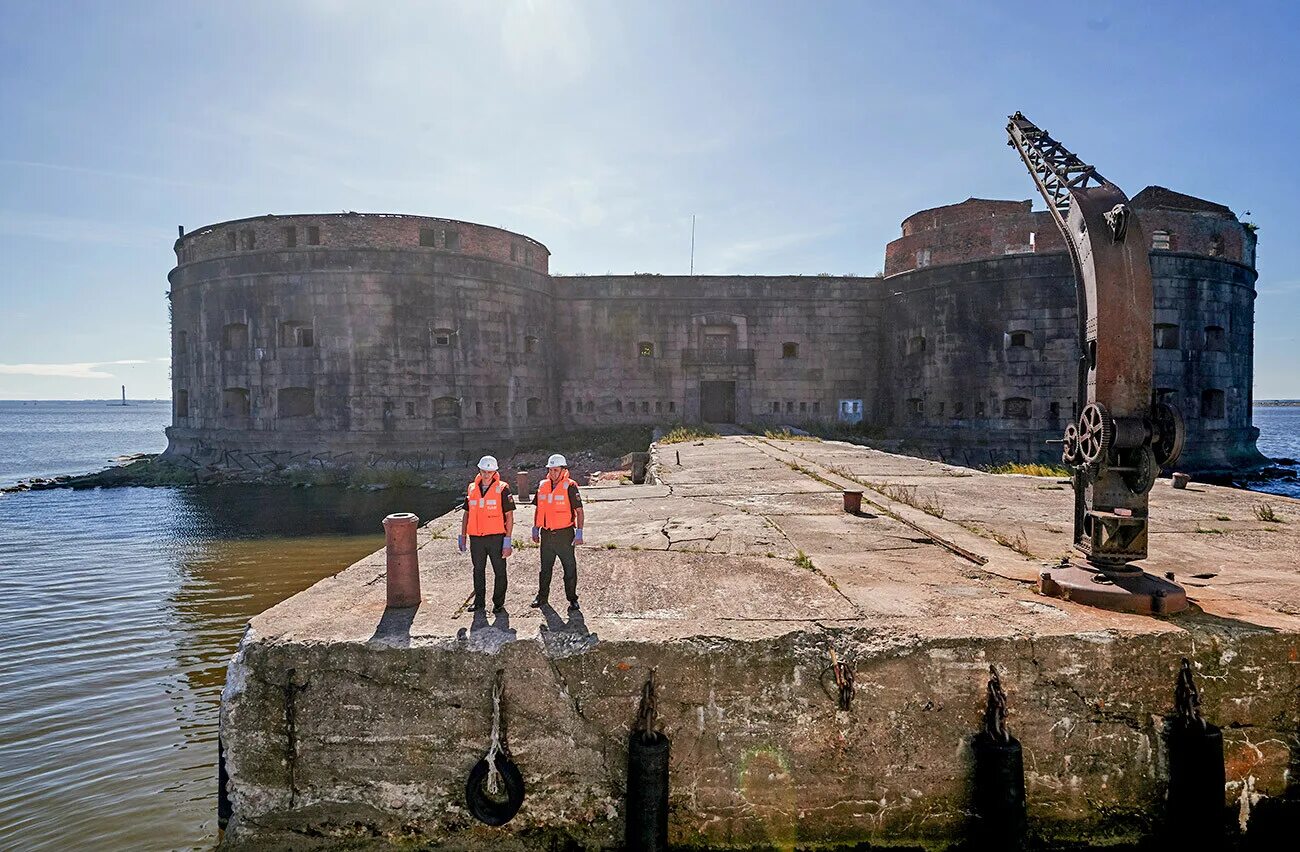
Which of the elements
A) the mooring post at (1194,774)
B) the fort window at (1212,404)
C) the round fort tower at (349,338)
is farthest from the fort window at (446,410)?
the fort window at (1212,404)

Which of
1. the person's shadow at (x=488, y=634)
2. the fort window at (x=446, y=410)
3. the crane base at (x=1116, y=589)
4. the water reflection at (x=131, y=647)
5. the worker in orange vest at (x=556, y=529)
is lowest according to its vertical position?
the water reflection at (x=131, y=647)

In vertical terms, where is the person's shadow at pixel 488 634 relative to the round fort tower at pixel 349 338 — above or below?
below

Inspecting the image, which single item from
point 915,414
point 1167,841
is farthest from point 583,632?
point 915,414

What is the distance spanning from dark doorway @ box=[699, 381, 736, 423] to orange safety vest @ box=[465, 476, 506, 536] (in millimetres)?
20833

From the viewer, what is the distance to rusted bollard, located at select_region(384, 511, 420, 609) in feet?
13.2

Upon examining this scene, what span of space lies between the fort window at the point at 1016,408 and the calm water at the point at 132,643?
1674 centimetres

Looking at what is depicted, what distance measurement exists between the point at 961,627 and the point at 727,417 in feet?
69.7

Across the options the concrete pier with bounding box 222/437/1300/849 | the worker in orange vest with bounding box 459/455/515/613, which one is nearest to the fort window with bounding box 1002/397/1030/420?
the concrete pier with bounding box 222/437/1300/849

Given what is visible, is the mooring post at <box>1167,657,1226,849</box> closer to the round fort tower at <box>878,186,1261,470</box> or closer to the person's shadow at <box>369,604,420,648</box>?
the person's shadow at <box>369,604,420,648</box>

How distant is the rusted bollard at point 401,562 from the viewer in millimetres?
4012

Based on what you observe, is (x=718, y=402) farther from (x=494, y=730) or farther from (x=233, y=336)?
(x=494, y=730)

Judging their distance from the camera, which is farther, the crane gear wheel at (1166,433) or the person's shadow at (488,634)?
the crane gear wheel at (1166,433)

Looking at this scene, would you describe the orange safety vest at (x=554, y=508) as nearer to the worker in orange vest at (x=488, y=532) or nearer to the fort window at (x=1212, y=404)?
the worker in orange vest at (x=488, y=532)

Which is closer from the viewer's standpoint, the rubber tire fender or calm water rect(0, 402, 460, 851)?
the rubber tire fender
